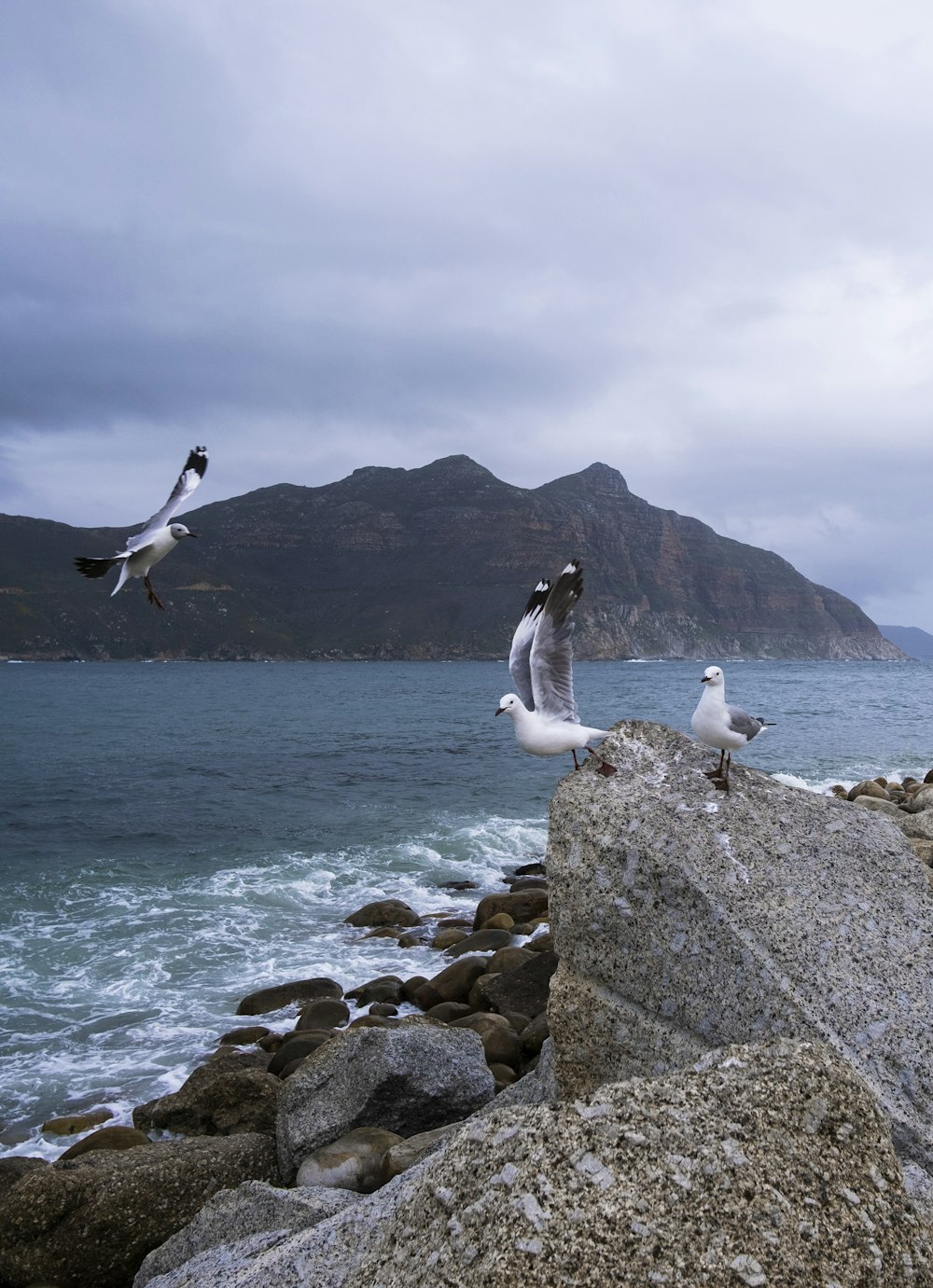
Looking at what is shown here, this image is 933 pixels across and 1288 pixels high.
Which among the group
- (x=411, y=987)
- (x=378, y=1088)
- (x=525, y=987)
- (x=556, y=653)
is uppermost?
(x=556, y=653)

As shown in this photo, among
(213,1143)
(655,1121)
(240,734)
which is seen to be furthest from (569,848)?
(240,734)

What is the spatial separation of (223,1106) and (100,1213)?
183 cm

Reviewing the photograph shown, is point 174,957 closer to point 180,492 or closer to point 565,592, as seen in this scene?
point 180,492

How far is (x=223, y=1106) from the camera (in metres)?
7.76

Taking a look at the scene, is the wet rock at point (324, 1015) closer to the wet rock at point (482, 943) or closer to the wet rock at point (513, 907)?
the wet rock at point (482, 943)

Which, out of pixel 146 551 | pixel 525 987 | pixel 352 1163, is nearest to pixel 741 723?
pixel 352 1163

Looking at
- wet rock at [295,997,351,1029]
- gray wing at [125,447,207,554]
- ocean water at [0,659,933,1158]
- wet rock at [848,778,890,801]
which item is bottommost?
ocean water at [0,659,933,1158]

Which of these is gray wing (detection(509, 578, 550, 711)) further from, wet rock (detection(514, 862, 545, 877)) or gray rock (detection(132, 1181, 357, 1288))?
wet rock (detection(514, 862, 545, 877))

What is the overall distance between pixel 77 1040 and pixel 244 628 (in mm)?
146598

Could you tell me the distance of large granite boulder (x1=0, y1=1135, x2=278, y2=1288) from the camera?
5867 mm

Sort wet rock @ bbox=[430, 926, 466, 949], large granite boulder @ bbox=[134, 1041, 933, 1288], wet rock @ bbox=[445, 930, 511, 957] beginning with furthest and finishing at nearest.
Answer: wet rock @ bbox=[430, 926, 466, 949]
wet rock @ bbox=[445, 930, 511, 957]
large granite boulder @ bbox=[134, 1041, 933, 1288]

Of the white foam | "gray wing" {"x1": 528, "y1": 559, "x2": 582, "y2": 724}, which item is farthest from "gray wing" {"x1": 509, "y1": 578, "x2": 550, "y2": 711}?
the white foam

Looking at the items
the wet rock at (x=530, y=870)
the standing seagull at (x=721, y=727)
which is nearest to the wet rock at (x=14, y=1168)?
the standing seagull at (x=721, y=727)

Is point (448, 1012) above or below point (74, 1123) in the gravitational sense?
above
